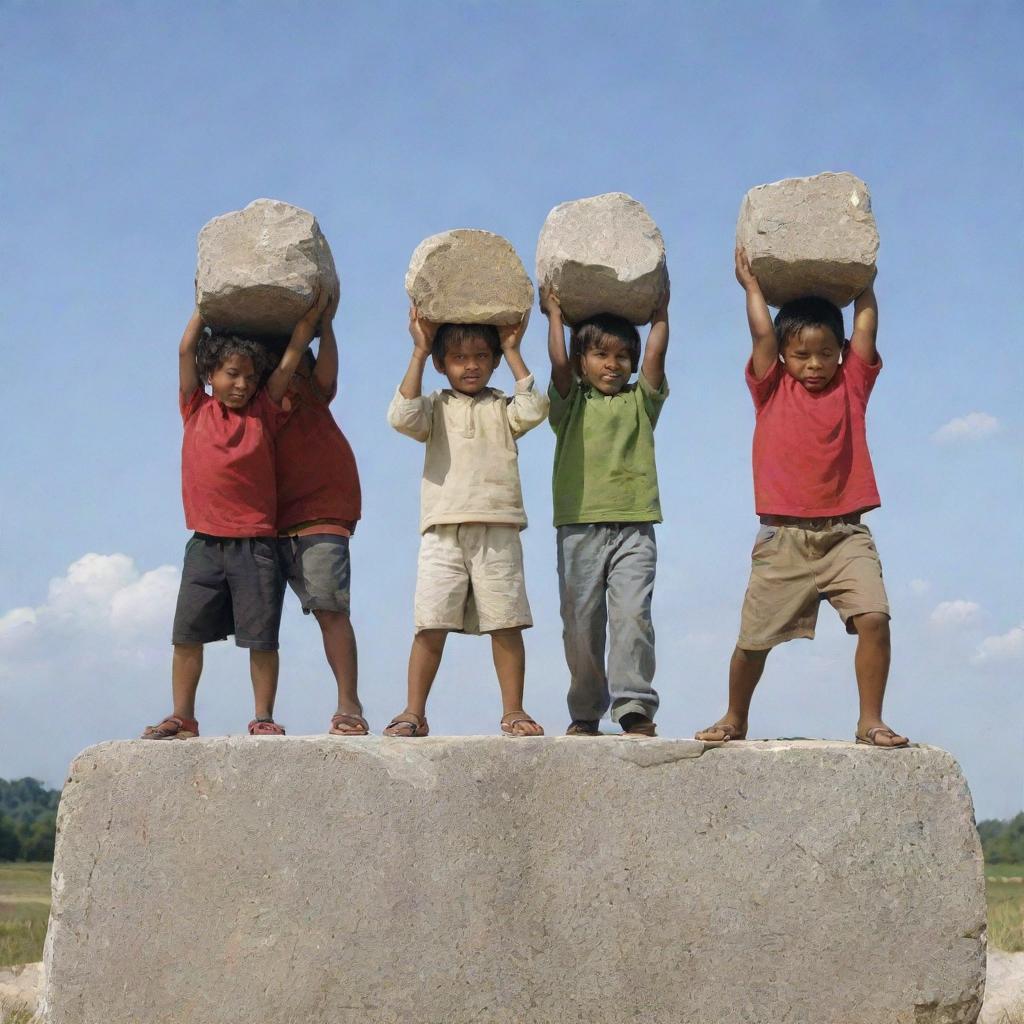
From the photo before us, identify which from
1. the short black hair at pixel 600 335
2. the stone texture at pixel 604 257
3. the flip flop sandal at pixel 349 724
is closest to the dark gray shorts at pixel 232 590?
the flip flop sandal at pixel 349 724

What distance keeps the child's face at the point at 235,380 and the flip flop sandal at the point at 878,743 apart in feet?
8.57

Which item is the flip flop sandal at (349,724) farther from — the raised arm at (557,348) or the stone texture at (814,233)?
the stone texture at (814,233)

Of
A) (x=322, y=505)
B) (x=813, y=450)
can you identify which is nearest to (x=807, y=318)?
(x=813, y=450)

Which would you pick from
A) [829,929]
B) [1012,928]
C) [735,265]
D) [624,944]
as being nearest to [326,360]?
[735,265]

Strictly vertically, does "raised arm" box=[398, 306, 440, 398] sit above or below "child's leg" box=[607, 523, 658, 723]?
above

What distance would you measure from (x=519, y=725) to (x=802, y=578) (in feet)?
3.81

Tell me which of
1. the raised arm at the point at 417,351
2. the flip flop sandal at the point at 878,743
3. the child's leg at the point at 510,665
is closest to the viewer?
the flip flop sandal at the point at 878,743

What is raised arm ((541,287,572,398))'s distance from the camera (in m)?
4.86

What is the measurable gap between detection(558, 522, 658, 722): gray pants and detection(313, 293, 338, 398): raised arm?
1.10m

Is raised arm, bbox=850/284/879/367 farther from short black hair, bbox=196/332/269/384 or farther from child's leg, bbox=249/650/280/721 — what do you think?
child's leg, bbox=249/650/280/721

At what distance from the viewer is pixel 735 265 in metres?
4.89

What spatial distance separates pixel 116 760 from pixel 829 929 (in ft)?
8.23

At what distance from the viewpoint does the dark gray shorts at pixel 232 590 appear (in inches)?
187

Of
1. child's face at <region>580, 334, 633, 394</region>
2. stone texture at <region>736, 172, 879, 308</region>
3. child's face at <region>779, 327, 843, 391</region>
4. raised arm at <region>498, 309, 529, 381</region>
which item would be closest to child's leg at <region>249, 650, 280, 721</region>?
raised arm at <region>498, 309, 529, 381</region>
